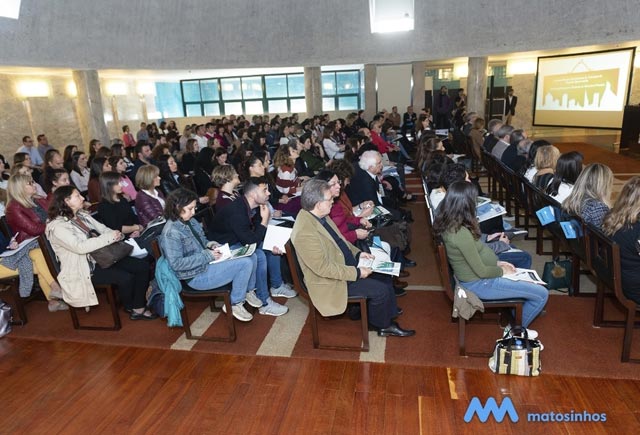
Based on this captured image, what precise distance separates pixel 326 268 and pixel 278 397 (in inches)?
→ 36.1

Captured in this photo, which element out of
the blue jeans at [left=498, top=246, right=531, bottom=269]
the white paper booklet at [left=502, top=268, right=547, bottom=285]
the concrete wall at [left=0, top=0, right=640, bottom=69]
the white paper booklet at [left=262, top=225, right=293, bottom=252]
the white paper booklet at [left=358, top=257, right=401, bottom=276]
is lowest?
the blue jeans at [left=498, top=246, right=531, bottom=269]

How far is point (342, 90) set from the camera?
1806cm

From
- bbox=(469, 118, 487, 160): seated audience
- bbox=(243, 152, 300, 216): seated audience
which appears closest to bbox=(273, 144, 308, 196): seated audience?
bbox=(243, 152, 300, 216): seated audience

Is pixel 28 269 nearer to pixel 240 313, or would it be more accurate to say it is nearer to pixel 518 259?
pixel 240 313

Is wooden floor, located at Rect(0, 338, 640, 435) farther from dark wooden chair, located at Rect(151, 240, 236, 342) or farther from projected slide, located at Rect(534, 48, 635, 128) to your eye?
projected slide, located at Rect(534, 48, 635, 128)

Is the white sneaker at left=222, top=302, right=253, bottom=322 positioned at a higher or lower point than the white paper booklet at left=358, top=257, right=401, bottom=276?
lower

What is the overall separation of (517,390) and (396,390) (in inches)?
30.3

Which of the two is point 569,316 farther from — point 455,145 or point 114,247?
point 455,145

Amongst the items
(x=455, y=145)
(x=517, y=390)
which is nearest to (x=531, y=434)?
(x=517, y=390)

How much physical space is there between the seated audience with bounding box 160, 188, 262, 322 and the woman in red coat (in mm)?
1641

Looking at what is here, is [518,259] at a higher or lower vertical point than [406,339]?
higher

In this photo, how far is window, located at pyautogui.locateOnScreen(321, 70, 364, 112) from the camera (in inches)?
704

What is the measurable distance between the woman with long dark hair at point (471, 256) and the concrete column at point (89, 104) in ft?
38.6

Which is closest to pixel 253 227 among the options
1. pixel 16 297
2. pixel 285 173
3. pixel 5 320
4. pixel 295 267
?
pixel 295 267
